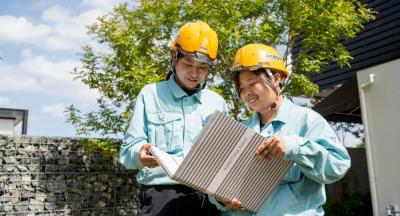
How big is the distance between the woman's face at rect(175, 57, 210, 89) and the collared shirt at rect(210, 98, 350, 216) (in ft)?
1.43

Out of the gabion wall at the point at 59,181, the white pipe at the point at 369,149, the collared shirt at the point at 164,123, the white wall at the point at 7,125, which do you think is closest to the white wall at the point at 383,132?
the white pipe at the point at 369,149

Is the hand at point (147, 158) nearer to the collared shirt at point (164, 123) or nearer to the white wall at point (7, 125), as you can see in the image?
the collared shirt at point (164, 123)

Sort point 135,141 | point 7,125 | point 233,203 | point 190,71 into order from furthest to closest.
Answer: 1. point 7,125
2. point 190,71
3. point 135,141
4. point 233,203

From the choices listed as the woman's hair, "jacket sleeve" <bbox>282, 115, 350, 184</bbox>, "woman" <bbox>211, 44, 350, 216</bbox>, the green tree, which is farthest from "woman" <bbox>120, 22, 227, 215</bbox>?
the green tree

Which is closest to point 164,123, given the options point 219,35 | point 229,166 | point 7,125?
Result: point 229,166

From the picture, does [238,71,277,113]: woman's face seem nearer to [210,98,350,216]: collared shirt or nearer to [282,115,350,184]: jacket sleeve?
[210,98,350,216]: collared shirt

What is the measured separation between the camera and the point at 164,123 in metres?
1.94

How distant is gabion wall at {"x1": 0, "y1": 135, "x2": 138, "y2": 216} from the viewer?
5.68 meters

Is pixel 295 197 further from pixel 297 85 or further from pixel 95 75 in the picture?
pixel 95 75

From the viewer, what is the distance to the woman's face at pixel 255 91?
5.40 feet

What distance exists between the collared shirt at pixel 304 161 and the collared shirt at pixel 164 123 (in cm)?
38

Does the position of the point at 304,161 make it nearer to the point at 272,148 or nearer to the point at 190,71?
the point at 272,148

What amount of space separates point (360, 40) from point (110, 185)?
21.1 ft

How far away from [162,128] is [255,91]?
53 cm
